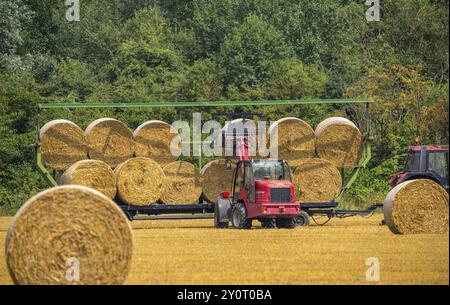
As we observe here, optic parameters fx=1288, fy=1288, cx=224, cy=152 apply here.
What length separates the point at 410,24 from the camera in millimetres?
60906

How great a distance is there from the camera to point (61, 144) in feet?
110

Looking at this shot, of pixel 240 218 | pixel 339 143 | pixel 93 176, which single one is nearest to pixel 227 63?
pixel 339 143

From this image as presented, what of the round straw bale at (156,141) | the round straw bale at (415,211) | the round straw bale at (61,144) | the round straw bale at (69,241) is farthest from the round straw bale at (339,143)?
the round straw bale at (69,241)

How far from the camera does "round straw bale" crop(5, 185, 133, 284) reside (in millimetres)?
17391

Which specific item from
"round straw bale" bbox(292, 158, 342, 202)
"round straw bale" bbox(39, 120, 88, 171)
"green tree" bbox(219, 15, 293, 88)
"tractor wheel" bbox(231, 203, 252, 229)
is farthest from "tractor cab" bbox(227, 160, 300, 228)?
"green tree" bbox(219, 15, 293, 88)

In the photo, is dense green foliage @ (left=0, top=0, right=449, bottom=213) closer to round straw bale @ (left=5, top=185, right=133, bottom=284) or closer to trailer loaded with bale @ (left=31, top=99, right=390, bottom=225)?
trailer loaded with bale @ (left=31, top=99, right=390, bottom=225)

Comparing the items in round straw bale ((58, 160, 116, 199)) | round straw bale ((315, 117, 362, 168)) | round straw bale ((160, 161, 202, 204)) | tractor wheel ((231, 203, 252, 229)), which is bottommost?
tractor wheel ((231, 203, 252, 229))

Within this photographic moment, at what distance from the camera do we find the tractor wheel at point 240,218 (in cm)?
3156

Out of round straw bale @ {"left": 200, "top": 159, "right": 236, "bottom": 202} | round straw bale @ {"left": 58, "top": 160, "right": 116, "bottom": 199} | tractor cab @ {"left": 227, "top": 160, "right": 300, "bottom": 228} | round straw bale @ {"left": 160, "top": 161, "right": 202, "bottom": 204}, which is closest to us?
tractor cab @ {"left": 227, "top": 160, "right": 300, "bottom": 228}

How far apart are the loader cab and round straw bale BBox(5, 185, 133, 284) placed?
13.0m

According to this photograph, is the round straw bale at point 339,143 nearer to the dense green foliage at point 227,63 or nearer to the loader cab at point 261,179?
the loader cab at point 261,179

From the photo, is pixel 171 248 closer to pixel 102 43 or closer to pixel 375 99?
pixel 375 99

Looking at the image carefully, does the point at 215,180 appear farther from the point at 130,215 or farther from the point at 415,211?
the point at 415,211

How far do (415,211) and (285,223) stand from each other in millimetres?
4858
